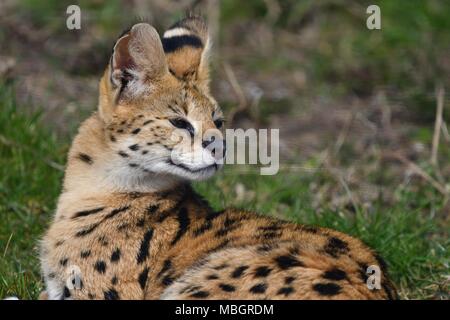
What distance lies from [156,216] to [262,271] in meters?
0.98

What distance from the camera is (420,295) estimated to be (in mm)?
6070

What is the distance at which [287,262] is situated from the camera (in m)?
4.67

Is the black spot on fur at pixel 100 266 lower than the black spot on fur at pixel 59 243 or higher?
lower

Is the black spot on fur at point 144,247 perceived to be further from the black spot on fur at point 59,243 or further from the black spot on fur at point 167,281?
the black spot on fur at point 59,243

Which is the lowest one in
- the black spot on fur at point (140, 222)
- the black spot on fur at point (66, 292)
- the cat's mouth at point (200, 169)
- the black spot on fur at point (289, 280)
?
the black spot on fur at point (66, 292)

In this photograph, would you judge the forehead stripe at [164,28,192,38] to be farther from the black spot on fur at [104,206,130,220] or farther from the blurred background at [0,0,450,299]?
the black spot on fur at [104,206,130,220]

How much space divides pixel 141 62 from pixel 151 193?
29.3 inches

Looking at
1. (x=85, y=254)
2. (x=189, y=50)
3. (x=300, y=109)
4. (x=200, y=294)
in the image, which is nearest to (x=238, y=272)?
(x=200, y=294)

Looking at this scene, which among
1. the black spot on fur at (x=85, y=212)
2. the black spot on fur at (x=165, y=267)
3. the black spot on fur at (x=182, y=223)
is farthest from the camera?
the black spot on fur at (x=85, y=212)

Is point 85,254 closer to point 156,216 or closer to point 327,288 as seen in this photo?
point 156,216

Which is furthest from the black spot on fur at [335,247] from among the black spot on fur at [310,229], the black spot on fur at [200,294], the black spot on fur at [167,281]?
the black spot on fur at [167,281]

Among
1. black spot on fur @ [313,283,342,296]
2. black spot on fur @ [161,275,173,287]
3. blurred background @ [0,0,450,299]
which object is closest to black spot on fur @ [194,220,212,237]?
black spot on fur @ [161,275,173,287]

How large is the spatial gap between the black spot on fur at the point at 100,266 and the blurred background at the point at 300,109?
71 cm

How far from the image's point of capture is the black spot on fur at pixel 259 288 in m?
4.56
